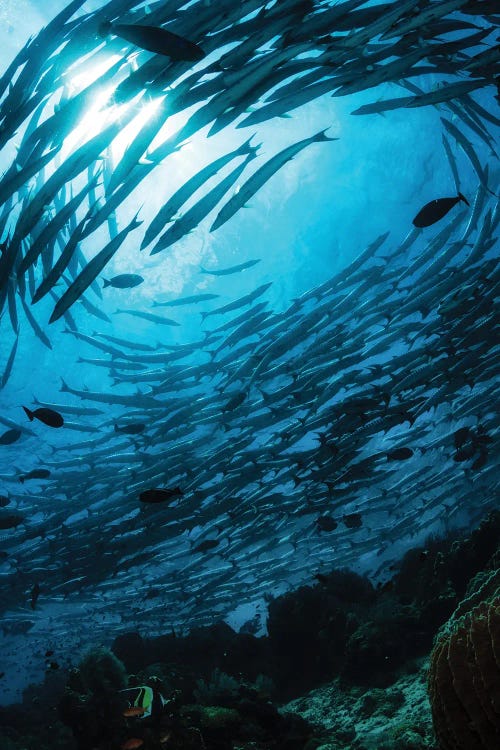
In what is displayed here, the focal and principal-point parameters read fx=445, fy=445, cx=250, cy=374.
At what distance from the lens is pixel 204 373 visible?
10031 mm

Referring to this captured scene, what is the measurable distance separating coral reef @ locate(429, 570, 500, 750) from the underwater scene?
0.02 metres

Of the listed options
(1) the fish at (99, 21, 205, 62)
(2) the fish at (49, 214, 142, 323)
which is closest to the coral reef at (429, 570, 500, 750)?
(2) the fish at (49, 214, 142, 323)

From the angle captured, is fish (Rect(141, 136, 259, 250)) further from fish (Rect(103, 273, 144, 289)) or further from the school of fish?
fish (Rect(103, 273, 144, 289))

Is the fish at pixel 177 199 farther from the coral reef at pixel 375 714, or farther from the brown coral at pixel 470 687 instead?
the coral reef at pixel 375 714

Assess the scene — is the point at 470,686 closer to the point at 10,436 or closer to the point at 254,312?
the point at 10,436

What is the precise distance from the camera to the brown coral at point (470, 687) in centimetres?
291

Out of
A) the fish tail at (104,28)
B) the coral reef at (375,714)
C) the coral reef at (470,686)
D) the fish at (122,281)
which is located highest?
the fish tail at (104,28)

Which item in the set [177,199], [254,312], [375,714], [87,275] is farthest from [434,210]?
[375,714]

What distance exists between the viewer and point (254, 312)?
9570 millimetres

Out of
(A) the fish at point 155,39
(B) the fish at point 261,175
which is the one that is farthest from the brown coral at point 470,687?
(A) the fish at point 155,39

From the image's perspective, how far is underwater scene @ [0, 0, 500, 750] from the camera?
3707mm

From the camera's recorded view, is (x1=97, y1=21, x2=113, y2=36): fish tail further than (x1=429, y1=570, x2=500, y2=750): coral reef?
Yes

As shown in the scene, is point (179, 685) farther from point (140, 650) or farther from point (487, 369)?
point (487, 369)

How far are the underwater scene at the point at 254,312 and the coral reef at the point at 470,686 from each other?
Result: 0.7 inches
